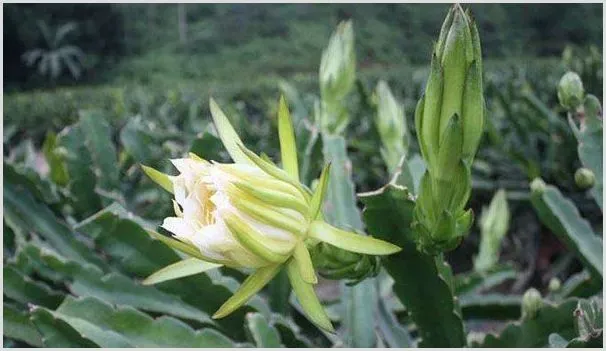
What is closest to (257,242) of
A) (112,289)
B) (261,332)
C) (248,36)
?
(261,332)

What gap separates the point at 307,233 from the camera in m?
0.46

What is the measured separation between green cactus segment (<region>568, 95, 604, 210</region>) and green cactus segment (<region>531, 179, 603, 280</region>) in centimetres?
3

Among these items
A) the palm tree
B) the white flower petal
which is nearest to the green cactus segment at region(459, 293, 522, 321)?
the white flower petal

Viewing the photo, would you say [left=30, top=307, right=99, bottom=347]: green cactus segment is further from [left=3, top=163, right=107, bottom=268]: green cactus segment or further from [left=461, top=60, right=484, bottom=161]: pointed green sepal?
[left=461, top=60, right=484, bottom=161]: pointed green sepal

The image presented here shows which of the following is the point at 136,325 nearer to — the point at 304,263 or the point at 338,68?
the point at 304,263

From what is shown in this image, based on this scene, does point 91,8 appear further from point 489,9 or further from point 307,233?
point 307,233

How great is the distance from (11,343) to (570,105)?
58cm

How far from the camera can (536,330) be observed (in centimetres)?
65

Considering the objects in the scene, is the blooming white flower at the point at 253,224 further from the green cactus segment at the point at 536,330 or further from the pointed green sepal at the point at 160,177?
the green cactus segment at the point at 536,330

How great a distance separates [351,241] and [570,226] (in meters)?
0.38

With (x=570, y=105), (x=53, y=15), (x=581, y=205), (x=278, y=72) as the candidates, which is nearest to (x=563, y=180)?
(x=581, y=205)

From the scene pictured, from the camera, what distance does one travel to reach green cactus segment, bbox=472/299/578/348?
643 mm

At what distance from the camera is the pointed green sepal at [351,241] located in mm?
444

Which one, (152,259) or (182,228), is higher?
(182,228)
